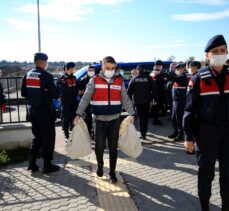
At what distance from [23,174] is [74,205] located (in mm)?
1683

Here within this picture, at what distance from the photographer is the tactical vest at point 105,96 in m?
5.03

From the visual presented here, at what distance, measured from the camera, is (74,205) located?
4.43 meters

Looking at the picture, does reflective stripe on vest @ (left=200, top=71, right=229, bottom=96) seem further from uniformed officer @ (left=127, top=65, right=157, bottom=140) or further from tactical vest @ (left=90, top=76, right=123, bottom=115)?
uniformed officer @ (left=127, top=65, right=157, bottom=140)

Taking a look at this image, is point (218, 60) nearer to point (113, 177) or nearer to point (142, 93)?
point (113, 177)

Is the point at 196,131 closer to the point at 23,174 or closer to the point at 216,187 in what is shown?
the point at 216,187

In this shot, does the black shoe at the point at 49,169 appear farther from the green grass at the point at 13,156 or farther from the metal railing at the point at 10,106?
the metal railing at the point at 10,106

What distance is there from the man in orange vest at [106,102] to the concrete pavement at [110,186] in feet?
1.39

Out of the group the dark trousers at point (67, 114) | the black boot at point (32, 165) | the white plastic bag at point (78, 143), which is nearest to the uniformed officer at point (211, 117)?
the white plastic bag at point (78, 143)

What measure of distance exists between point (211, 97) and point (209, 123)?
0.29 meters

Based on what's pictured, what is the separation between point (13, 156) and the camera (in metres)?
6.75

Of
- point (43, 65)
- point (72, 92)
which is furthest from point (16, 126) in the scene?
point (43, 65)

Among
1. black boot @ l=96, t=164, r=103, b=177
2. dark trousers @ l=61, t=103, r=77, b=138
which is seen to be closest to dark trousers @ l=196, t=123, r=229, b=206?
black boot @ l=96, t=164, r=103, b=177

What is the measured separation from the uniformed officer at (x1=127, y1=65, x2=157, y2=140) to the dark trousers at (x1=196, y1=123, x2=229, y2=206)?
14.6ft

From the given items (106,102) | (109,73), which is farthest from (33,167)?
(109,73)
